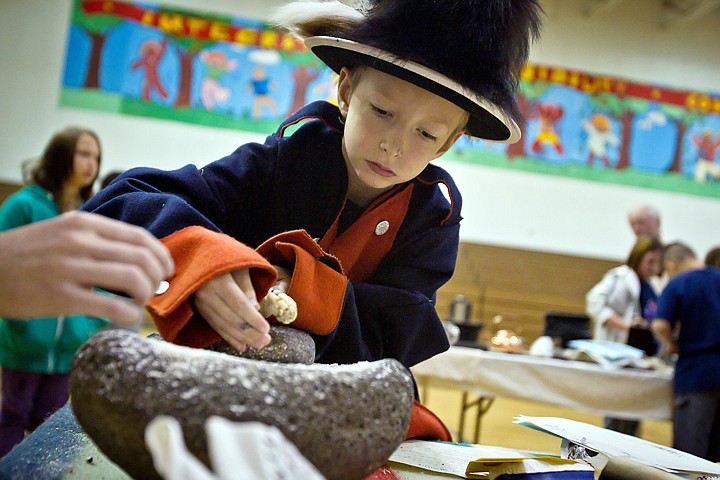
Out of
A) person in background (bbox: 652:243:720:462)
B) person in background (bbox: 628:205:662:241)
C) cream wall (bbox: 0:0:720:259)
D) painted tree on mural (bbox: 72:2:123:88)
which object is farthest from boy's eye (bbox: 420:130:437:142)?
painted tree on mural (bbox: 72:2:123:88)

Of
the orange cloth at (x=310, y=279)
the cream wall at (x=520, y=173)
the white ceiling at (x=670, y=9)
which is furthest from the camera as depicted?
the white ceiling at (x=670, y=9)

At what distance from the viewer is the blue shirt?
322 cm

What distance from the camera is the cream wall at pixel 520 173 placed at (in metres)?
7.16

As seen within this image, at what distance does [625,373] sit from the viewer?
3.16 metres

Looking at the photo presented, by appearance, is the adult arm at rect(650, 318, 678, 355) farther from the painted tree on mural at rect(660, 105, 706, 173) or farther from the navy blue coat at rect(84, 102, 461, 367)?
the painted tree on mural at rect(660, 105, 706, 173)

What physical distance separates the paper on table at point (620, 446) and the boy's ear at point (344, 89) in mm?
512

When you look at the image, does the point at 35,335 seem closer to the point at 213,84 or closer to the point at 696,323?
the point at 696,323

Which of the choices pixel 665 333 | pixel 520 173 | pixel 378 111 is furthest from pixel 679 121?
pixel 378 111

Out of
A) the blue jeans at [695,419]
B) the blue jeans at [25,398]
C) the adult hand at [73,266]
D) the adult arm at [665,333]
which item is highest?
the adult hand at [73,266]

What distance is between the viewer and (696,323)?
3.39m

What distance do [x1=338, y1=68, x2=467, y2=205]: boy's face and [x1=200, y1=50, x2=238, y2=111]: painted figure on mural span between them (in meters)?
6.39

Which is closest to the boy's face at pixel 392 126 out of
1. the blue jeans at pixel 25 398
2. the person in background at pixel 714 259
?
the blue jeans at pixel 25 398

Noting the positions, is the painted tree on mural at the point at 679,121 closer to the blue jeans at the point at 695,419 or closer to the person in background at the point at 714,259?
the person in background at the point at 714,259

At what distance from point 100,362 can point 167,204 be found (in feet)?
0.85
